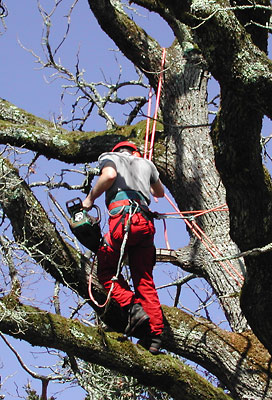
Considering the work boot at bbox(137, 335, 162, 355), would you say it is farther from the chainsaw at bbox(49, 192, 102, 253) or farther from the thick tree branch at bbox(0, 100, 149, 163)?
the thick tree branch at bbox(0, 100, 149, 163)

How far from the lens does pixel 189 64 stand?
7.61 meters

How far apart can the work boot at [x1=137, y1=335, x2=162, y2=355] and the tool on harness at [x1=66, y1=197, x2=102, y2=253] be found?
827mm

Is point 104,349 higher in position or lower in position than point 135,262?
lower

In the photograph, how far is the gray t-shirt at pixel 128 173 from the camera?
5988mm

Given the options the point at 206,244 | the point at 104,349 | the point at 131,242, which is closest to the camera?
the point at 104,349

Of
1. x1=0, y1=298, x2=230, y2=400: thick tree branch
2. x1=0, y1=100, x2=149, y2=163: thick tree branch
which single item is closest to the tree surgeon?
x1=0, y1=298, x2=230, y2=400: thick tree branch

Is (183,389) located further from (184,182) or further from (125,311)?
(184,182)

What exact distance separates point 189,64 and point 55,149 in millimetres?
1630

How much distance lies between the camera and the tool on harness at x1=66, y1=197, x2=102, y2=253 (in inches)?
232

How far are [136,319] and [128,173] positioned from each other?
117cm

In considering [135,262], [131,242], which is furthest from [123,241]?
[135,262]

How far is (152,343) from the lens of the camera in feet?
18.2

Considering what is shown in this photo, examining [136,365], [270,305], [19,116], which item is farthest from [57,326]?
[19,116]

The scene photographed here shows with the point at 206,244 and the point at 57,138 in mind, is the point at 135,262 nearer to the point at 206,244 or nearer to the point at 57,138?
the point at 206,244
